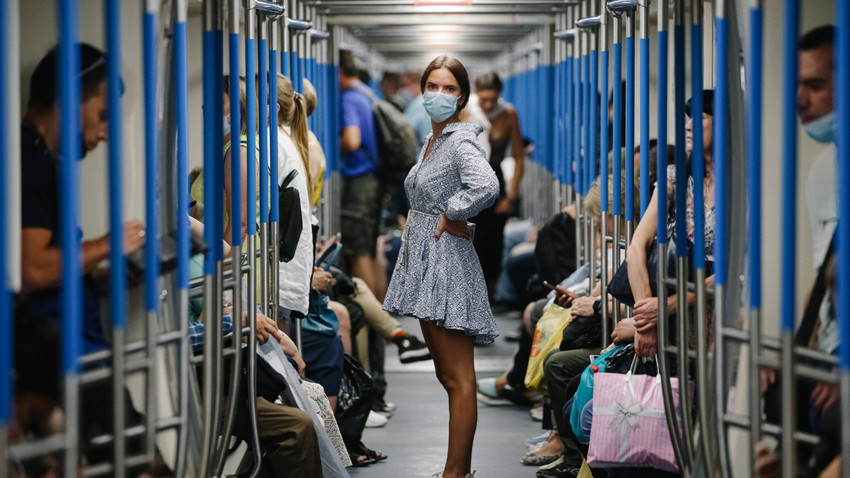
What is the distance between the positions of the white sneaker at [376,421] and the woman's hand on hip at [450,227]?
1938mm

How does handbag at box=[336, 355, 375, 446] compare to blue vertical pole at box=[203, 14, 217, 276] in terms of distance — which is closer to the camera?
blue vertical pole at box=[203, 14, 217, 276]

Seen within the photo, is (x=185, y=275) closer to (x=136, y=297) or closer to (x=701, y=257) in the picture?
(x=136, y=297)

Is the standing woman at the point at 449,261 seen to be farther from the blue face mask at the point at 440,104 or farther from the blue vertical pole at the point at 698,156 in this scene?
the blue vertical pole at the point at 698,156

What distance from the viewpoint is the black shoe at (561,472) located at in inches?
195

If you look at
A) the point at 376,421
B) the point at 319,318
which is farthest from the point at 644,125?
the point at 376,421

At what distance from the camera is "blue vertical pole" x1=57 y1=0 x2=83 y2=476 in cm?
234

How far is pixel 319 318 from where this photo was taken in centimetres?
526

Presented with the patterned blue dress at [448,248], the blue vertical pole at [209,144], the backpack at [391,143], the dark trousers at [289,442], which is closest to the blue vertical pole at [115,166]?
the blue vertical pole at [209,144]

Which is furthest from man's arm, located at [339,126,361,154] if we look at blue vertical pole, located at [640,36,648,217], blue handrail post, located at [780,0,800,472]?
blue handrail post, located at [780,0,800,472]

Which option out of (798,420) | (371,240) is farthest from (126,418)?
(371,240)

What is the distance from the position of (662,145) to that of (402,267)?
133cm

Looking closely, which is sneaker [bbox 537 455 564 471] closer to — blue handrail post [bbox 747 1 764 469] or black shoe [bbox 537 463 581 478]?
black shoe [bbox 537 463 581 478]

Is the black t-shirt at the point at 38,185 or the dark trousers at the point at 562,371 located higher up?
the black t-shirt at the point at 38,185

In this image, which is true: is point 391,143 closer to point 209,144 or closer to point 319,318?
point 319,318
